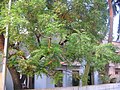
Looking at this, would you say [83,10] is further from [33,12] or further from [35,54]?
[35,54]

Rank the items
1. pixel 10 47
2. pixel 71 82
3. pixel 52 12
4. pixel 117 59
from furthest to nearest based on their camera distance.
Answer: pixel 71 82, pixel 117 59, pixel 10 47, pixel 52 12

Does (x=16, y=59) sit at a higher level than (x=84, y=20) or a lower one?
lower

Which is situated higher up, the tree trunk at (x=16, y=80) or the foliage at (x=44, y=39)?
the foliage at (x=44, y=39)

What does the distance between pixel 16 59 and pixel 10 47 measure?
3.01 feet

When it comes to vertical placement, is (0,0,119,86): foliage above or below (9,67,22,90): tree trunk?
above

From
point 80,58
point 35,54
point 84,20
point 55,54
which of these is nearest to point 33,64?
point 35,54

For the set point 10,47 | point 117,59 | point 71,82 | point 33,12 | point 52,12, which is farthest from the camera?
point 71,82

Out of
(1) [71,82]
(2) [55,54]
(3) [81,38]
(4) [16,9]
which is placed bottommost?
(1) [71,82]

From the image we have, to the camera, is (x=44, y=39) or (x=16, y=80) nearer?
(x=44, y=39)

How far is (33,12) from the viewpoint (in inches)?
257

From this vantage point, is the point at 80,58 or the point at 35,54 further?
the point at 80,58

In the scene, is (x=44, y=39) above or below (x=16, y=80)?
above

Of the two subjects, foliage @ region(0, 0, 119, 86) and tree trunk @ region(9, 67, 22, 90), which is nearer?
foliage @ region(0, 0, 119, 86)

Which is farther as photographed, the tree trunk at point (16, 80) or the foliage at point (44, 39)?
the tree trunk at point (16, 80)
